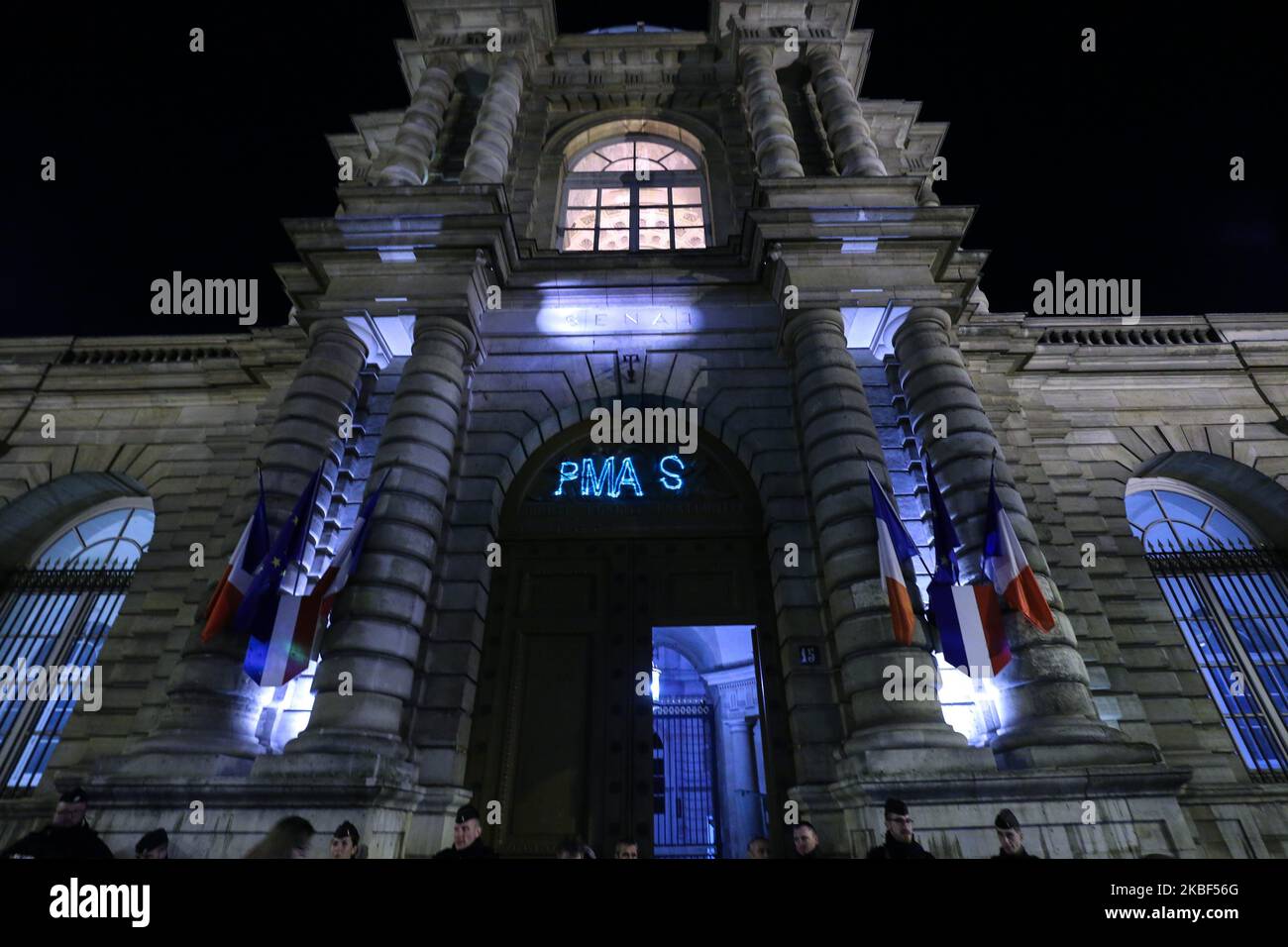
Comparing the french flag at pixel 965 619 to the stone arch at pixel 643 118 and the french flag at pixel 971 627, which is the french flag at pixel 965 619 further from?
the stone arch at pixel 643 118

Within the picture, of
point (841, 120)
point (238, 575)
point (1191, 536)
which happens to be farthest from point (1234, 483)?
point (238, 575)

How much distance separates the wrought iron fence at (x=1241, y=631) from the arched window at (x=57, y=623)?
1979cm

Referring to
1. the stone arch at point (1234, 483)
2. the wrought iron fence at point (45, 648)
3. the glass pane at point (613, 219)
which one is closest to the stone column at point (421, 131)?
the glass pane at point (613, 219)

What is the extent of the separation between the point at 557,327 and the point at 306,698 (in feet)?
24.4

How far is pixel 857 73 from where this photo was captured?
60.0 feet

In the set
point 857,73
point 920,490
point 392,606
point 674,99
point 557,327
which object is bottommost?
point 392,606

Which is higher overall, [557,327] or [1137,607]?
[557,327]

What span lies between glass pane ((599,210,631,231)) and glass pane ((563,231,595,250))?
41 cm

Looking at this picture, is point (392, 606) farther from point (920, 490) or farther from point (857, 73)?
point (857, 73)

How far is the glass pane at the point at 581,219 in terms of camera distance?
50.0 ft

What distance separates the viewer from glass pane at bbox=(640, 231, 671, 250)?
14867 millimetres

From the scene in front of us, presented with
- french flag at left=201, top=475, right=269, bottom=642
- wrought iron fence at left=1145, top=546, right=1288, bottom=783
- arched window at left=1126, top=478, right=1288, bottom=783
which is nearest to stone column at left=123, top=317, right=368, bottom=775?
french flag at left=201, top=475, right=269, bottom=642

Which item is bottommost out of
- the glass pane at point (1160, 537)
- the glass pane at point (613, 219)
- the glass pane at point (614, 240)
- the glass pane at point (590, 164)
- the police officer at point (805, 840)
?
the police officer at point (805, 840)
